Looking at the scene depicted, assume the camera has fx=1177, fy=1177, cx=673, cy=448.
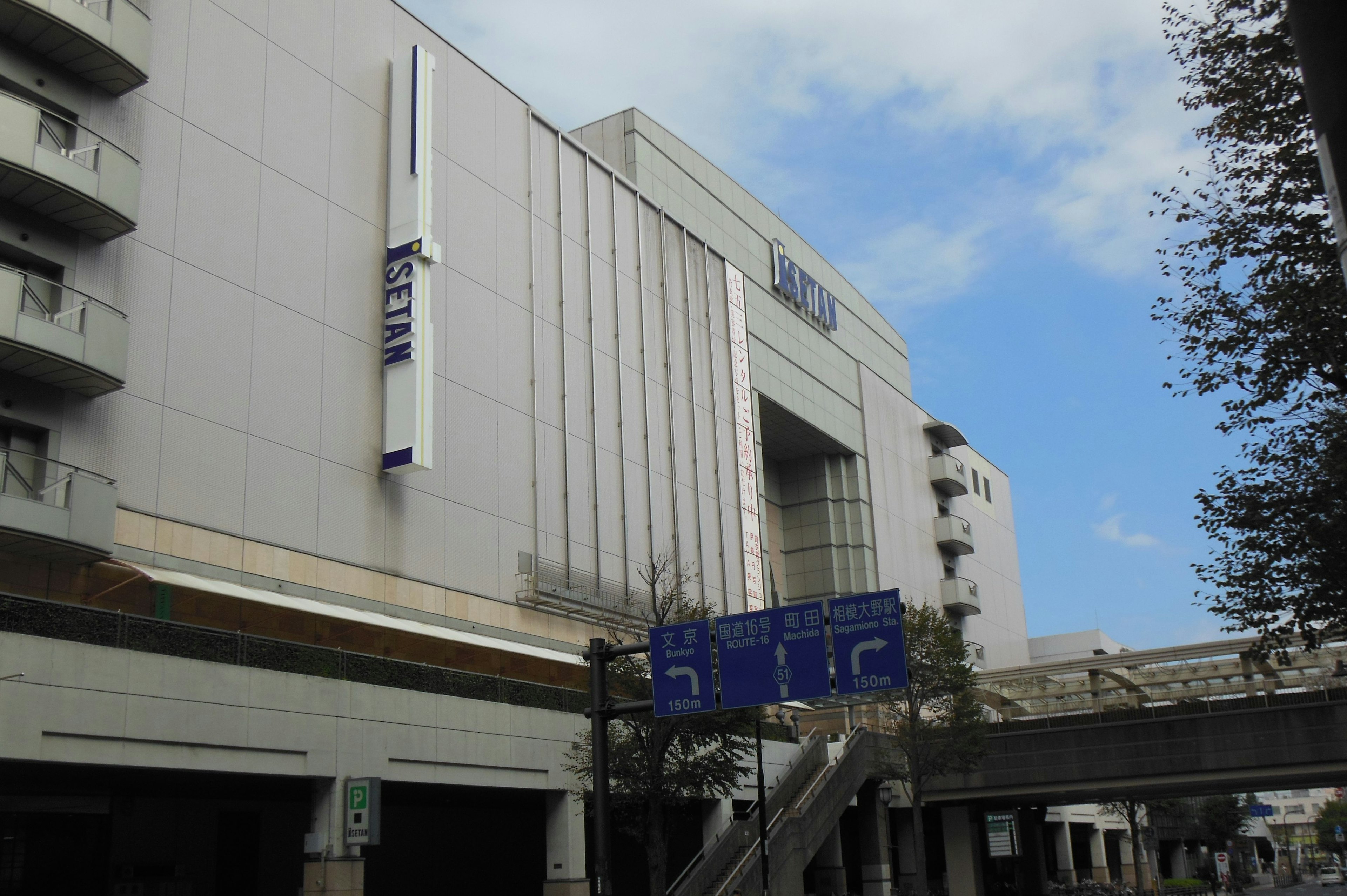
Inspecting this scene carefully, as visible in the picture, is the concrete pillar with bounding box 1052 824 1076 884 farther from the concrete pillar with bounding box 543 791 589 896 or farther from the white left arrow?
the white left arrow

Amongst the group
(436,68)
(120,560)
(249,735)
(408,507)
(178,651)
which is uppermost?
(436,68)

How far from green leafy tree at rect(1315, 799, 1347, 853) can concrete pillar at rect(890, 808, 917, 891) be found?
99175 millimetres

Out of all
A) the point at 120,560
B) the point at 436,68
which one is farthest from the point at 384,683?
the point at 436,68

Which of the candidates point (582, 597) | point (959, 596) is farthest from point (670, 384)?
point (959, 596)

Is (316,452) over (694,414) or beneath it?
beneath

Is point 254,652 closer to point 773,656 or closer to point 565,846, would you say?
point 565,846

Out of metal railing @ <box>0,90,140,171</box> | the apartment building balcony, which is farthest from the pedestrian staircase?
the apartment building balcony

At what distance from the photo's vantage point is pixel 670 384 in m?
48.9

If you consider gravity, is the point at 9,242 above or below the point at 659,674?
above

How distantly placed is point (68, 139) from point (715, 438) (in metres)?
29.9

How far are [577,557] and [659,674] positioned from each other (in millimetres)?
18317

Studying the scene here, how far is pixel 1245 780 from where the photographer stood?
46250 mm

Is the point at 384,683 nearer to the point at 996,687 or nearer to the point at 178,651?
the point at 178,651

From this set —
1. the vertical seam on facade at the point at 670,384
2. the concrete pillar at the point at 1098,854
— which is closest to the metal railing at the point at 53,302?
the vertical seam on facade at the point at 670,384
